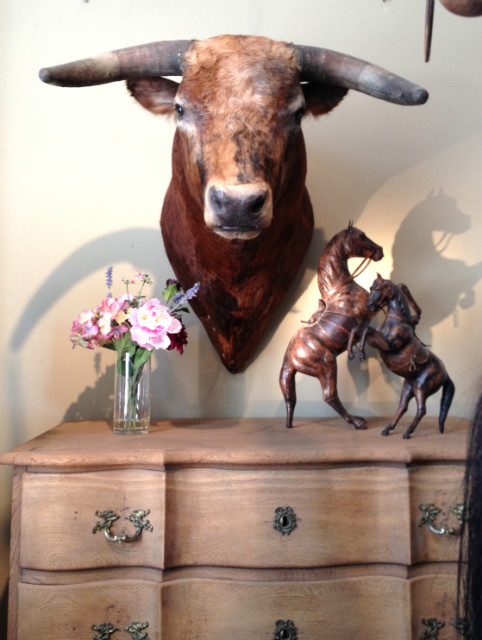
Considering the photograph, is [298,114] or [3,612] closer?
[298,114]

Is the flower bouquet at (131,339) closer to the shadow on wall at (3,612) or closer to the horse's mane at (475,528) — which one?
the shadow on wall at (3,612)

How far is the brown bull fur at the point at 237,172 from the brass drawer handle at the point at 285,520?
0.53 m

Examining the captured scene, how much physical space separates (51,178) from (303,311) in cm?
82

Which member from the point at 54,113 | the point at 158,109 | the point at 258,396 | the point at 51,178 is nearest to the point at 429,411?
the point at 258,396

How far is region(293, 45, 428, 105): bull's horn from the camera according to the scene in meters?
1.19

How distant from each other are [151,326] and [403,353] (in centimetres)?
55

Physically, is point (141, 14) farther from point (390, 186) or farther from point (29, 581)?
point (29, 581)

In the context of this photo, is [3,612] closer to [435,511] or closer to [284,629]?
[284,629]

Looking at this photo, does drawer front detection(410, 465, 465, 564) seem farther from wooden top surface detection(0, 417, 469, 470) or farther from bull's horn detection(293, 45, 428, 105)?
bull's horn detection(293, 45, 428, 105)

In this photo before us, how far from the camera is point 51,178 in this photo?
166cm

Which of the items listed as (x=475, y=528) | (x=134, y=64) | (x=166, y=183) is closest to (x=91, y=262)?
(x=166, y=183)

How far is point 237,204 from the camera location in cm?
106

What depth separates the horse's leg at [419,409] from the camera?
1253mm

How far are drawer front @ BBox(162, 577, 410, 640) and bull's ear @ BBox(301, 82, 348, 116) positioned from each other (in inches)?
40.7
